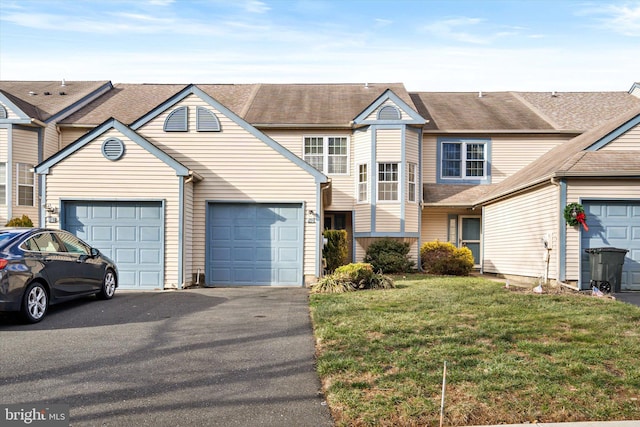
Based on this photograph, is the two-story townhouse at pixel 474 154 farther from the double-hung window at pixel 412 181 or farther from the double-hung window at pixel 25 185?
the double-hung window at pixel 25 185

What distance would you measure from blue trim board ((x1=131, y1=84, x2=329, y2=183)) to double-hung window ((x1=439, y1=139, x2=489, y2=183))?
358 inches

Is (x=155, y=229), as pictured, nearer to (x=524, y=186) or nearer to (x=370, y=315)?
(x=370, y=315)

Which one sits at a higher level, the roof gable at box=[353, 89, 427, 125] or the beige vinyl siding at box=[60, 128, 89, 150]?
the roof gable at box=[353, 89, 427, 125]

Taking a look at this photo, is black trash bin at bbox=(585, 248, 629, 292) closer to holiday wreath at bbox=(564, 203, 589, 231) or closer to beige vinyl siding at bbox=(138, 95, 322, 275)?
holiday wreath at bbox=(564, 203, 589, 231)

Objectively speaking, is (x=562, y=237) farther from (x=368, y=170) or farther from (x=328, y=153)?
(x=328, y=153)

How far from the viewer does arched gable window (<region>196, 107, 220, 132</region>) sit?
17.1 meters

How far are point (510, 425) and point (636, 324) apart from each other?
478 centimetres

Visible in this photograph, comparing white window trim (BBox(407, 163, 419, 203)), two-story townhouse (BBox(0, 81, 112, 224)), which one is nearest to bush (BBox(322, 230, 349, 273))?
white window trim (BBox(407, 163, 419, 203))

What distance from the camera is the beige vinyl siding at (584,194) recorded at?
14969 mm

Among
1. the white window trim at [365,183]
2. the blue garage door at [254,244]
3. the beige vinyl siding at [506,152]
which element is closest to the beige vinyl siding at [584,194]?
the blue garage door at [254,244]

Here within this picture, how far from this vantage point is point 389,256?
845 inches

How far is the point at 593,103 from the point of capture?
86.8ft

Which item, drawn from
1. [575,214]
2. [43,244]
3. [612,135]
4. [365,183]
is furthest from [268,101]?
[43,244]

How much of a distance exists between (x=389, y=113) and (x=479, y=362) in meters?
16.7
